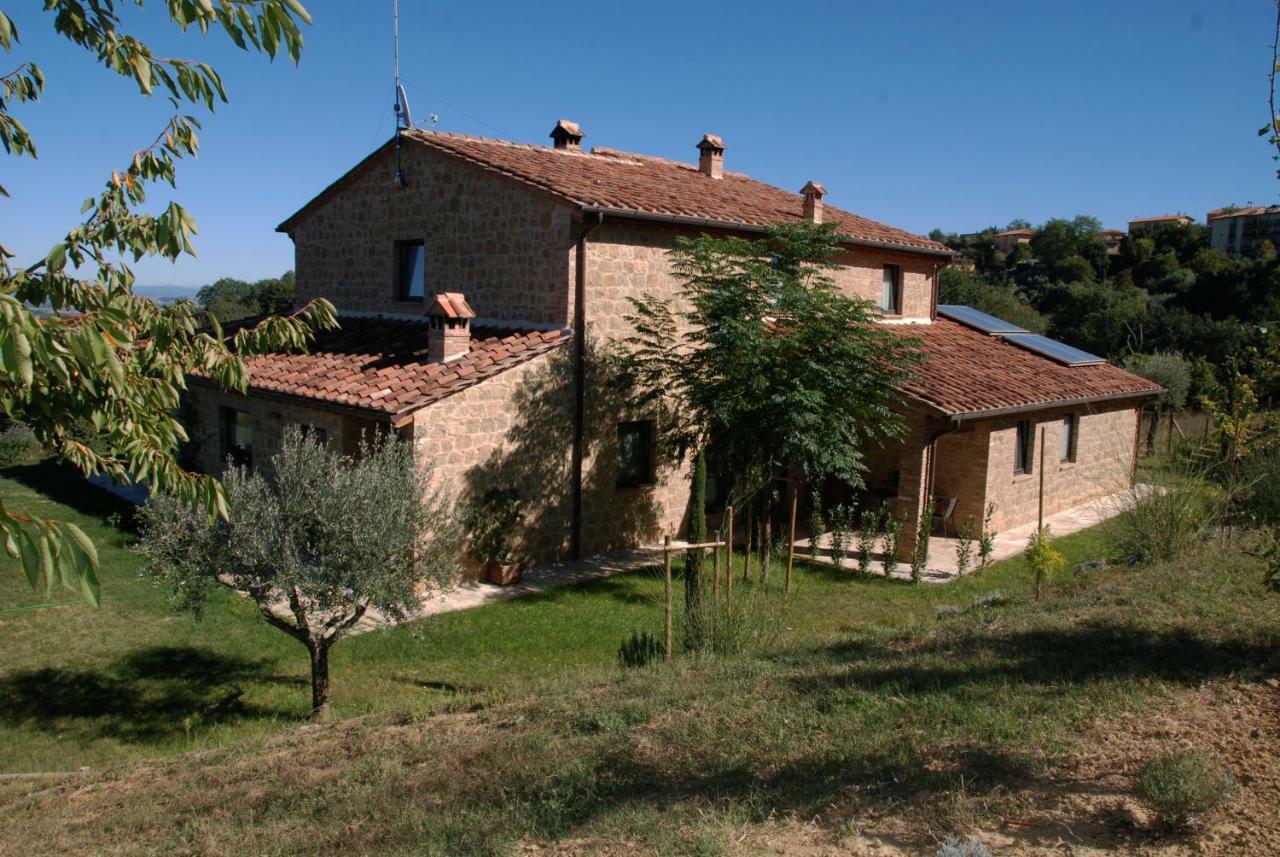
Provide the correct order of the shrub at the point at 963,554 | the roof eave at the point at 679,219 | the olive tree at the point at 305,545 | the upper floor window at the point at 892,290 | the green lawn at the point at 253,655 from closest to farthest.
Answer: the olive tree at the point at 305,545 < the green lawn at the point at 253,655 < the roof eave at the point at 679,219 < the shrub at the point at 963,554 < the upper floor window at the point at 892,290

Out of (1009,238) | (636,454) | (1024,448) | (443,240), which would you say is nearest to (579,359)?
(636,454)

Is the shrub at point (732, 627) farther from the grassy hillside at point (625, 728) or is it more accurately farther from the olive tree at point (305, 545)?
the olive tree at point (305, 545)

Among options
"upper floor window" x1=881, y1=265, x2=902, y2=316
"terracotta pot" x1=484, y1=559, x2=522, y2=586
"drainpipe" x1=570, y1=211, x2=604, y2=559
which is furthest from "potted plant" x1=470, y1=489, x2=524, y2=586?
"upper floor window" x1=881, y1=265, x2=902, y2=316

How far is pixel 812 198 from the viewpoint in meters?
17.1

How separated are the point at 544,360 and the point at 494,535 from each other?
256cm

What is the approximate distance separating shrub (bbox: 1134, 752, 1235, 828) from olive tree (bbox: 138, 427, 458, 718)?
573 centimetres

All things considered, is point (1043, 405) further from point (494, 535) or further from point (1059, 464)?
point (494, 535)

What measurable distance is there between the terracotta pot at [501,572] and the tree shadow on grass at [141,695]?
3.42 metres

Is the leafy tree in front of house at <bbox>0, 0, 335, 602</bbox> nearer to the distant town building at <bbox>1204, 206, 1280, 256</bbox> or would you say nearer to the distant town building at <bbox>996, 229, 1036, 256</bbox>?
the distant town building at <bbox>1204, 206, 1280, 256</bbox>

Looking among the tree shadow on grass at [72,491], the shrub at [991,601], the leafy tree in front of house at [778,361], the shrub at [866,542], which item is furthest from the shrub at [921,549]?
the tree shadow on grass at [72,491]

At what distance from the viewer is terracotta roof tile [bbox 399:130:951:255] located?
44.2 ft

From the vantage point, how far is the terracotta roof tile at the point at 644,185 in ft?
44.2

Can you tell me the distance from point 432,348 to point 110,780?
7243mm

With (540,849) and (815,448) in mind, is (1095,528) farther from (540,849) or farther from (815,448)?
(540,849)
